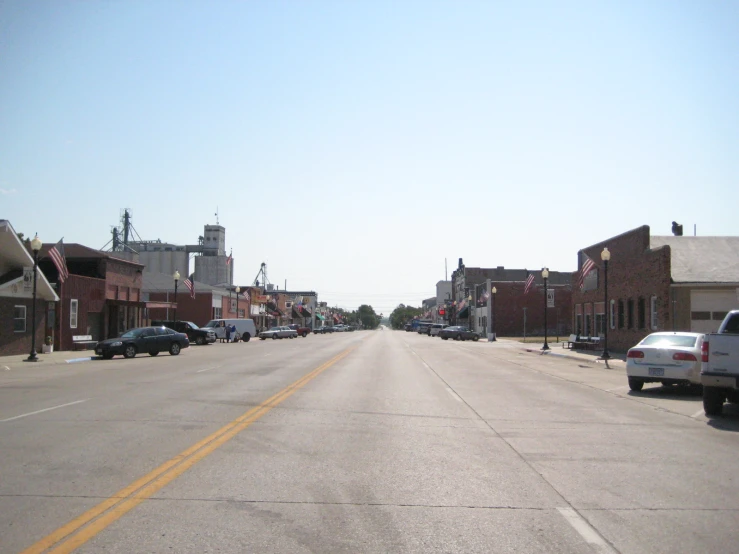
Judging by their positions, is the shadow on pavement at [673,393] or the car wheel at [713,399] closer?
the car wheel at [713,399]

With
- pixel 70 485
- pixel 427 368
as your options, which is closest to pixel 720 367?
pixel 70 485

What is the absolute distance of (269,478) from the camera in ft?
26.1

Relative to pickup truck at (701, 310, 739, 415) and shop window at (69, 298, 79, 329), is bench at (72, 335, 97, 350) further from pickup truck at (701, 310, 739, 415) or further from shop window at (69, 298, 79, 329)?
pickup truck at (701, 310, 739, 415)

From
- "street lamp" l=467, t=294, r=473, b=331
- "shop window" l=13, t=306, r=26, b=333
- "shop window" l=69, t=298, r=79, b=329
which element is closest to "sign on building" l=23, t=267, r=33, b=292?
"shop window" l=13, t=306, r=26, b=333

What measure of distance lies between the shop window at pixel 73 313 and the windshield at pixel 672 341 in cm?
3149

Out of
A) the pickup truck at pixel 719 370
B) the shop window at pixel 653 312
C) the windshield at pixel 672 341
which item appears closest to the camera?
the pickup truck at pixel 719 370

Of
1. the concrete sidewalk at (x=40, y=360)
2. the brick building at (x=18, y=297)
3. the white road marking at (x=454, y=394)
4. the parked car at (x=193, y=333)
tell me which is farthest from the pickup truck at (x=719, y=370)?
the parked car at (x=193, y=333)

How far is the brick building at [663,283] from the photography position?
1310 inches

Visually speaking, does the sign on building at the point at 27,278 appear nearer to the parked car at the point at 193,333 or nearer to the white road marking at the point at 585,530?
the parked car at the point at 193,333

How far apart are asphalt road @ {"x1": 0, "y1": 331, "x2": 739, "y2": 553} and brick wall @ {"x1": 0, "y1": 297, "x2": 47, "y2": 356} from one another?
17.8 metres

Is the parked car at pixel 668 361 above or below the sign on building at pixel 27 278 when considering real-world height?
below

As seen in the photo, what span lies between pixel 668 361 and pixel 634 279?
21.4 meters

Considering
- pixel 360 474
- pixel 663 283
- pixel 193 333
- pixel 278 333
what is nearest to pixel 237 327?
pixel 193 333

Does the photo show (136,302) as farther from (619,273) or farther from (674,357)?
(674,357)
